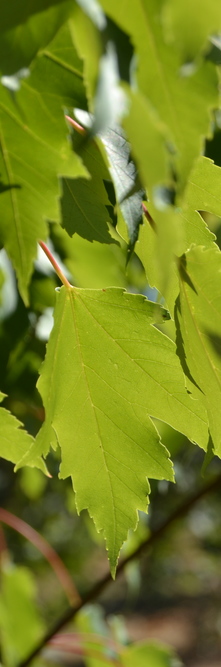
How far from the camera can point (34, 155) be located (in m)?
0.51

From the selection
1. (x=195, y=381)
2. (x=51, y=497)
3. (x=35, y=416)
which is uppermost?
(x=195, y=381)

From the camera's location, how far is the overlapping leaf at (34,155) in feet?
1.61

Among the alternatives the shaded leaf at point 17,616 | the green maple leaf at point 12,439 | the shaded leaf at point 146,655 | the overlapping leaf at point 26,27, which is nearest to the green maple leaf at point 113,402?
the green maple leaf at point 12,439

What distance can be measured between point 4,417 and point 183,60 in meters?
0.38

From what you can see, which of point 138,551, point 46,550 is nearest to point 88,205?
point 138,551

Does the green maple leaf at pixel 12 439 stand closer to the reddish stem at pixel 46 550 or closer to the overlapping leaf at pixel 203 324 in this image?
the overlapping leaf at pixel 203 324

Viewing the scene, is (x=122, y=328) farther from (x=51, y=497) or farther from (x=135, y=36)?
(x=51, y=497)

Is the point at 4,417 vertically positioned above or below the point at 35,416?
above

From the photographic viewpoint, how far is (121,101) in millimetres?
350

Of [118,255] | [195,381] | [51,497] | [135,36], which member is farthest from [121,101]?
[51,497]

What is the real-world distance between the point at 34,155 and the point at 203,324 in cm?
18

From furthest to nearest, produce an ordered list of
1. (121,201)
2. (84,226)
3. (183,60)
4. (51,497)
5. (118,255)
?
(51,497), (118,255), (84,226), (121,201), (183,60)

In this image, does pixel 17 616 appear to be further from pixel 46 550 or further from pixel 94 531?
pixel 46 550

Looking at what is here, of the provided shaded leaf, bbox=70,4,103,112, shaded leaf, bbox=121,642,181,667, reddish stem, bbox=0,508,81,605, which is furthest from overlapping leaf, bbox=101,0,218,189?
shaded leaf, bbox=121,642,181,667
